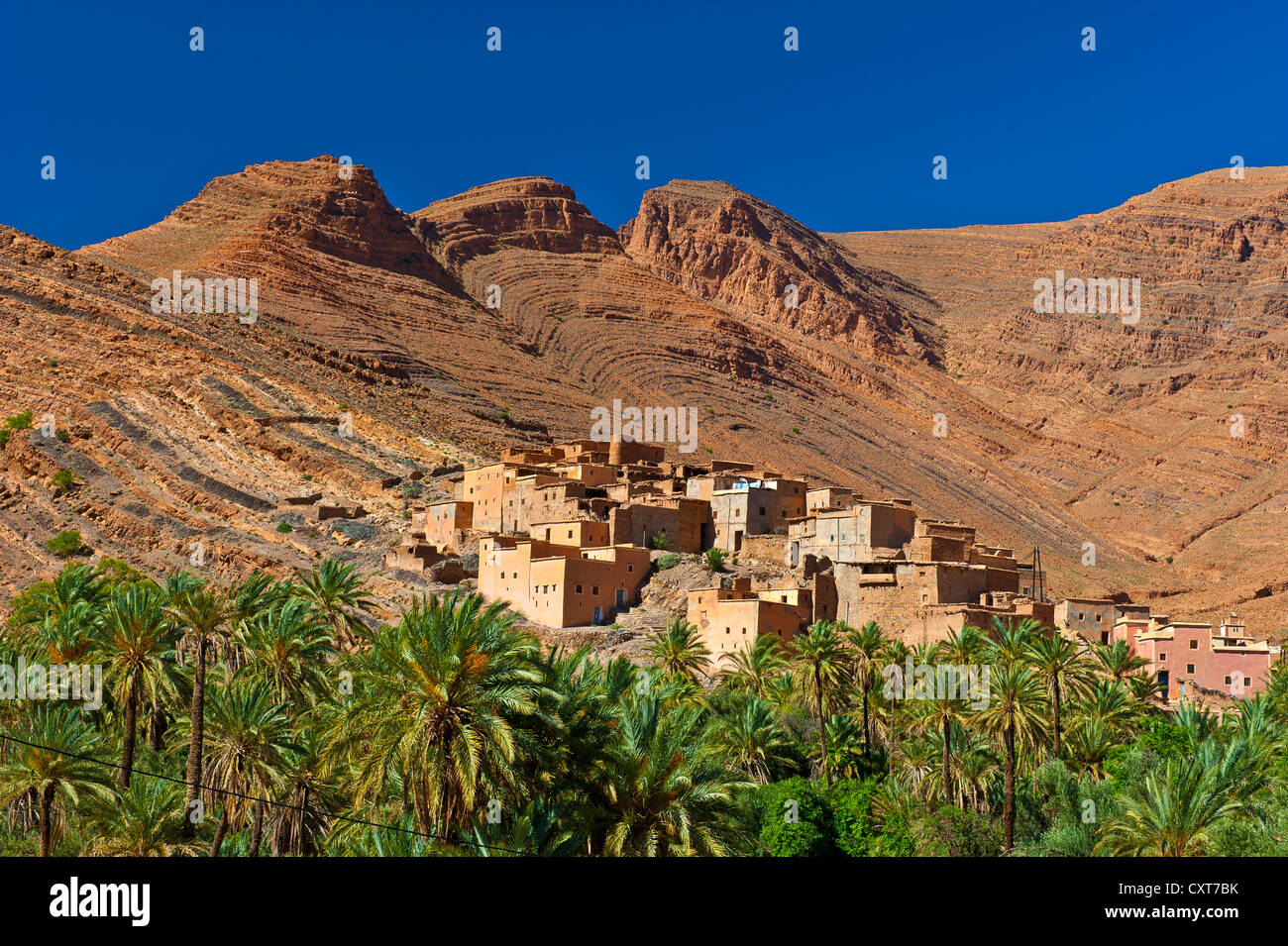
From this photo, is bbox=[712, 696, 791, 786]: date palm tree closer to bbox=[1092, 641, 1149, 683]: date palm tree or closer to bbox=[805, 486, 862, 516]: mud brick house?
bbox=[1092, 641, 1149, 683]: date palm tree

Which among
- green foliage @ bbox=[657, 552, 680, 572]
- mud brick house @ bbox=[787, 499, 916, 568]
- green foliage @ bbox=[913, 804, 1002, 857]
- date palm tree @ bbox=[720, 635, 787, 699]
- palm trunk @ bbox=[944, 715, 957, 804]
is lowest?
green foliage @ bbox=[913, 804, 1002, 857]

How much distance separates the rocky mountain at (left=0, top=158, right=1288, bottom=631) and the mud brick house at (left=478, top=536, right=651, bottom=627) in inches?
225

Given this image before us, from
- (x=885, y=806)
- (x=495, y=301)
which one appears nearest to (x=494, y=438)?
(x=495, y=301)

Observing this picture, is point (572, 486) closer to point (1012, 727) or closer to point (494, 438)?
point (1012, 727)

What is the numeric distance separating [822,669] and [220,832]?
60.7 ft

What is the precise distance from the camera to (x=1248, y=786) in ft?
96.4

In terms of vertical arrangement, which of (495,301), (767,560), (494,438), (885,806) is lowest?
(885,806)

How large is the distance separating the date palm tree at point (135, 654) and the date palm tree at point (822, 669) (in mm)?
16709

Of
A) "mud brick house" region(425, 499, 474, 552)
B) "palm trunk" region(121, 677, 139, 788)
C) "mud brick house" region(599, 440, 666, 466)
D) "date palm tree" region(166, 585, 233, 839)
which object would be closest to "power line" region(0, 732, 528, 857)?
"palm trunk" region(121, 677, 139, 788)

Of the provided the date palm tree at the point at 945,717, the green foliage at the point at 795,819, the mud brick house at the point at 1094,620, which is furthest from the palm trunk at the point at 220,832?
the mud brick house at the point at 1094,620

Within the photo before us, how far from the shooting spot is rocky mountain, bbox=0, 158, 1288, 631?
80.8 meters

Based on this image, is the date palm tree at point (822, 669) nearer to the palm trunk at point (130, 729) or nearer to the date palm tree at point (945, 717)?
the date palm tree at point (945, 717)
